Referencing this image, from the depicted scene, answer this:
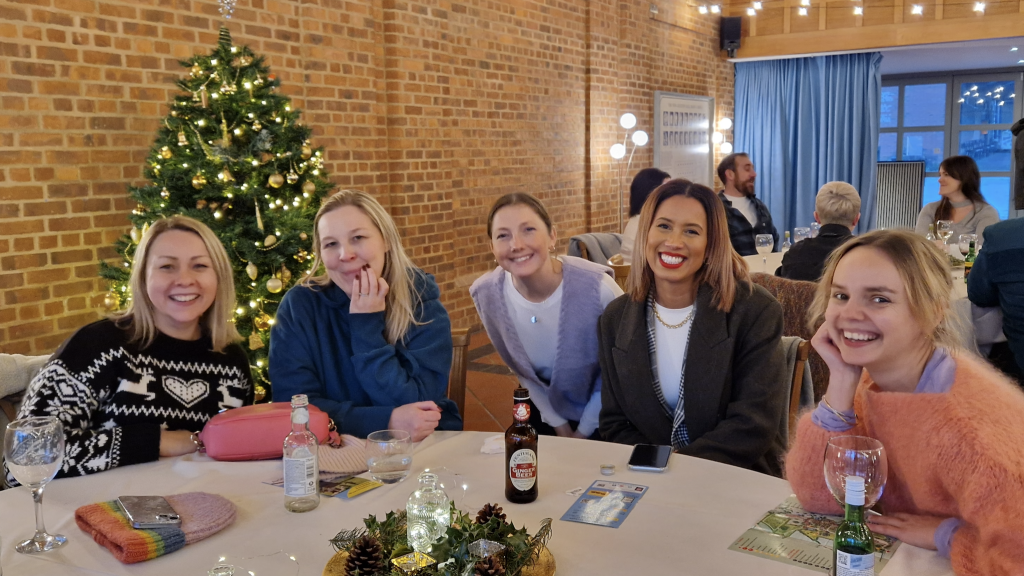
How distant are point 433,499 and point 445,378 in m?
1.13

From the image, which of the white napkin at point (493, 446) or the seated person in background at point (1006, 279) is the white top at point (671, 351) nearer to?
the white napkin at point (493, 446)

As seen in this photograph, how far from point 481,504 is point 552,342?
1.21 metres

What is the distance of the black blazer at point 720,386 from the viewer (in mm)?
2191

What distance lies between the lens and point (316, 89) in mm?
4887

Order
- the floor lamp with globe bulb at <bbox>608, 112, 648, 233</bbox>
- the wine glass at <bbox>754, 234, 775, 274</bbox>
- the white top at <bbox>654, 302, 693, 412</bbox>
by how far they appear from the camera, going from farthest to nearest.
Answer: the floor lamp with globe bulb at <bbox>608, 112, 648, 233</bbox>, the wine glass at <bbox>754, 234, 775, 274</bbox>, the white top at <bbox>654, 302, 693, 412</bbox>

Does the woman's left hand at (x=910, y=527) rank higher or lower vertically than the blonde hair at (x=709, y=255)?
lower

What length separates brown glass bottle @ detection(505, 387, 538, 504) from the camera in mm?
1565

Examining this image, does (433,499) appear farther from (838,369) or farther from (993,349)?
(993,349)

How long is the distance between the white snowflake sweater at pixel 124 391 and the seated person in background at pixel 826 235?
8.95 feet

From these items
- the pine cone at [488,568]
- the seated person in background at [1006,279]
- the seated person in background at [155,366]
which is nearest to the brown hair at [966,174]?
the seated person in background at [1006,279]

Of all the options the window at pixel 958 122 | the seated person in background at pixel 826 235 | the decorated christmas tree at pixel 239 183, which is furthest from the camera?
the window at pixel 958 122

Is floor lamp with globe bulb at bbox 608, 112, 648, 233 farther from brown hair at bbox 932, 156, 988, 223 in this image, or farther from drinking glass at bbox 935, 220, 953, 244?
drinking glass at bbox 935, 220, 953, 244

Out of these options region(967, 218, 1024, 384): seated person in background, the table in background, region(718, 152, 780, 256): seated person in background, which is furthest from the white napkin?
region(718, 152, 780, 256): seated person in background

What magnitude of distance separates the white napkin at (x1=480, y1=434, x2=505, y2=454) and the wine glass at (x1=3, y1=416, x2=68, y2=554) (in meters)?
0.88
